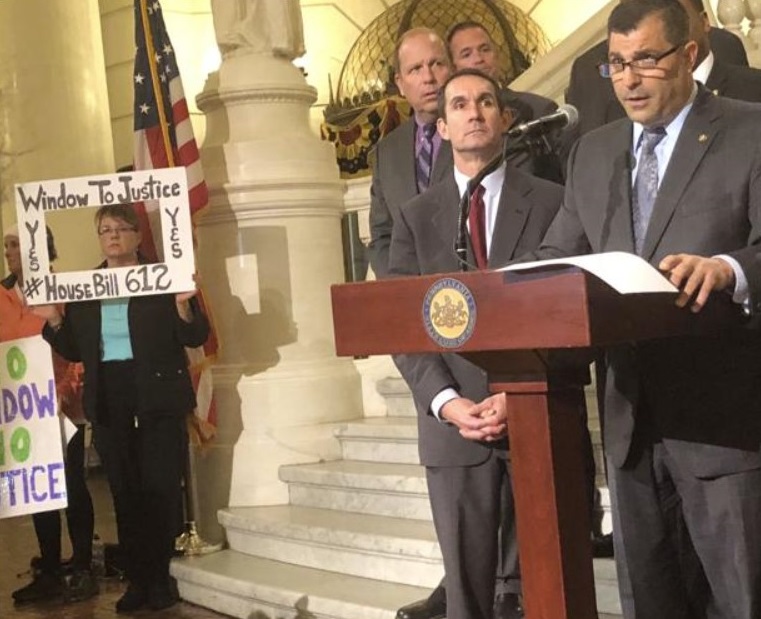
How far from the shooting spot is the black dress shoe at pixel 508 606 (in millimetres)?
3189

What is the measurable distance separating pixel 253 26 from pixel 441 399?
3426mm

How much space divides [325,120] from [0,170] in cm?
285

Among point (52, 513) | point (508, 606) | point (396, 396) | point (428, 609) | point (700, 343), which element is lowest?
point (428, 609)

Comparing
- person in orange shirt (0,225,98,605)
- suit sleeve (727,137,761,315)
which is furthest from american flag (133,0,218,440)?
suit sleeve (727,137,761,315)

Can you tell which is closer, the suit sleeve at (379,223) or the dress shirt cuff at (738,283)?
the dress shirt cuff at (738,283)

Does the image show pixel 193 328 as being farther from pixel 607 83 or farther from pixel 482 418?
pixel 482 418

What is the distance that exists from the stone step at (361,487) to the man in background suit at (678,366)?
2232 mm

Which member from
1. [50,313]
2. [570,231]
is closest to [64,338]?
[50,313]

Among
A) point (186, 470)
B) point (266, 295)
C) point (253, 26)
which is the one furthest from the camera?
point (253, 26)

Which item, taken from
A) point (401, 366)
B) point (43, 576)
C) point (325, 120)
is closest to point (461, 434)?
point (401, 366)

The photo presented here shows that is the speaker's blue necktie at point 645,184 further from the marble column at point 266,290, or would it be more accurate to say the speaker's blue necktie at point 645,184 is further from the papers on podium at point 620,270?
the marble column at point 266,290

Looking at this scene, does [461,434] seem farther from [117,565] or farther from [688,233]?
[117,565]

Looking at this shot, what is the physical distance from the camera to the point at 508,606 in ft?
10.6

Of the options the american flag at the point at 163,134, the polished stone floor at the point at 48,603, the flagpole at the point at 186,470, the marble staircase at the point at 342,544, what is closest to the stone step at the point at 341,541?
the marble staircase at the point at 342,544
